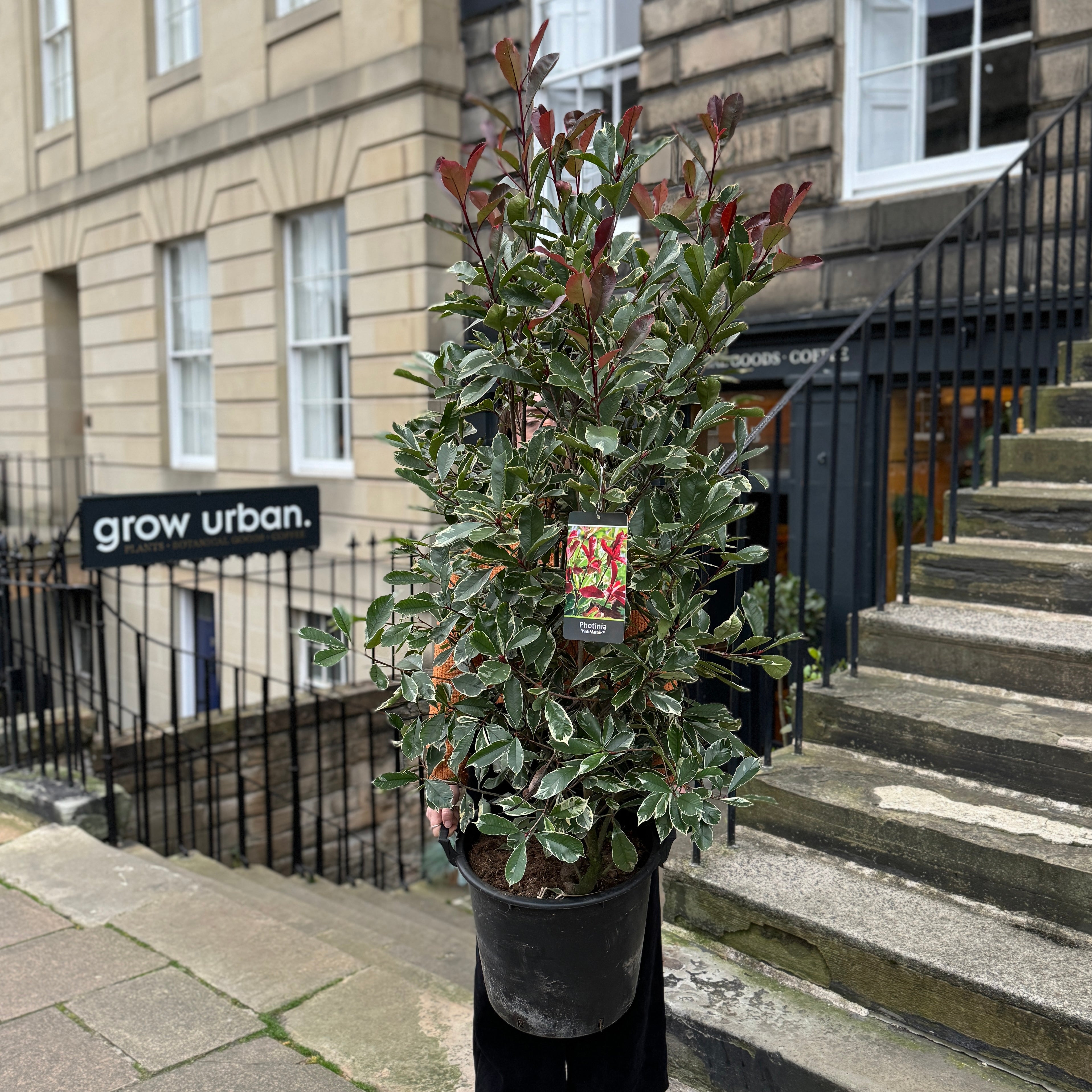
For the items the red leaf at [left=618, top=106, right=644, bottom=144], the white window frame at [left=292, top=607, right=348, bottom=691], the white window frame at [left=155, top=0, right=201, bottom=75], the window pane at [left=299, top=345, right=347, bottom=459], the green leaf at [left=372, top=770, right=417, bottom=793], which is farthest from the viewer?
the white window frame at [left=155, top=0, right=201, bottom=75]

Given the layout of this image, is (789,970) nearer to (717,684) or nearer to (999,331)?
(717,684)

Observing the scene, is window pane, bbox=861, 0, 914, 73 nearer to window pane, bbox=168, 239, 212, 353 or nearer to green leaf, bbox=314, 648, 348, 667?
green leaf, bbox=314, 648, 348, 667

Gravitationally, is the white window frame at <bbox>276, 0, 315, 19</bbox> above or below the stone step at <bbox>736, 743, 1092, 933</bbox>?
above

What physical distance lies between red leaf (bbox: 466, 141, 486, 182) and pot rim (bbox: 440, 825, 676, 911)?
4.69 feet

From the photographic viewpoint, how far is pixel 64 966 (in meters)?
3.87

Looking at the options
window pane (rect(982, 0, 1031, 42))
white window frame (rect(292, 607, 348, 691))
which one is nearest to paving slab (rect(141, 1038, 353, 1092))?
window pane (rect(982, 0, 1031, 42))

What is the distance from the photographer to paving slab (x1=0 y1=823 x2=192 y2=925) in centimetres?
444

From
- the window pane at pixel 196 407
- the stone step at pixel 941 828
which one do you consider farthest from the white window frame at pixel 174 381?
the stone step at pixel 941 828

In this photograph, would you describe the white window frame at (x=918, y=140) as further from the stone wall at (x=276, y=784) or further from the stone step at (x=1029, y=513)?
the stone wall at (x=276, y=784)

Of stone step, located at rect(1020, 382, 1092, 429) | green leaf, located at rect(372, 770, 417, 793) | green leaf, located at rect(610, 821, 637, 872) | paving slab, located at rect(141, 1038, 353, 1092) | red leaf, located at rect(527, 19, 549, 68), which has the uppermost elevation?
red leaf, located at rect(527, 19, 549, 68)

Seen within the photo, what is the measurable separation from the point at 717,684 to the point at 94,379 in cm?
1267

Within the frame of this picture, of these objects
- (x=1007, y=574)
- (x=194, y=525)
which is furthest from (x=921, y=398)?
(x=194, y=525)

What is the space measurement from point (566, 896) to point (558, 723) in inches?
15.6

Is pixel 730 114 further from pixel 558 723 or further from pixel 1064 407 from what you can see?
pixel 1064 407
